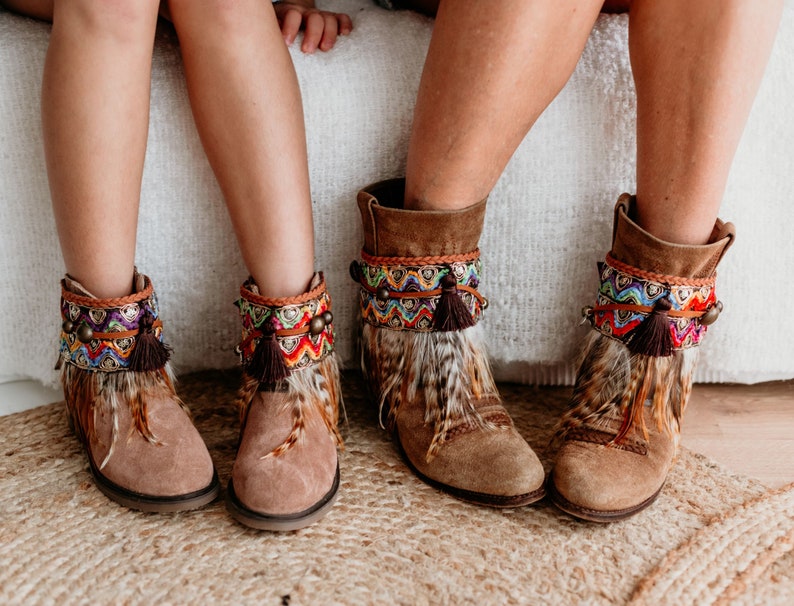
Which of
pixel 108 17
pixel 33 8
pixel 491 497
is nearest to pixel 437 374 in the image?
pixel 491 497

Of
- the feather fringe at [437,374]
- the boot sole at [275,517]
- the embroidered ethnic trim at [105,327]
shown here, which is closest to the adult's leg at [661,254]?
the feather fringe at [437,374]

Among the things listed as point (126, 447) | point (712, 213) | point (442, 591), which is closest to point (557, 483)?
point (442, 591)

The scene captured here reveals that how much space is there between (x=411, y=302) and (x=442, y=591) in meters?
0.27

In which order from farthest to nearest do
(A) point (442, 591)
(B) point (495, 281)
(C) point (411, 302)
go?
(B) point (495, 281), (C) point (411, 302), (A) point (442, 591)

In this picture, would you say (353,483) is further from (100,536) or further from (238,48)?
(238,48)

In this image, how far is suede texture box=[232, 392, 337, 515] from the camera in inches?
26.4

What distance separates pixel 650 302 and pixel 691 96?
190mm

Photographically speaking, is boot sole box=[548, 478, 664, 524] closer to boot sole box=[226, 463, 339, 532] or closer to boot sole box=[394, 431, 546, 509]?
boot sole box=[394, 431, 546, 509]

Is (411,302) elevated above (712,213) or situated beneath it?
situated beneath

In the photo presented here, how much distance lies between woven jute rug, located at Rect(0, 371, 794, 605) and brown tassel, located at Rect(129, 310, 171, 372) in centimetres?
→ 13

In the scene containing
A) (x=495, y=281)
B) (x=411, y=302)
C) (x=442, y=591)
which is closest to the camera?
(x=442, y=591)

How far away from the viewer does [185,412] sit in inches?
29.8

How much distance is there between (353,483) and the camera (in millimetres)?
754

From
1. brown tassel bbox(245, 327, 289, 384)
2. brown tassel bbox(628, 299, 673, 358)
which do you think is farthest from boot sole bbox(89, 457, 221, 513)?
brown tassel bbox(628, 299, 673, 358)
